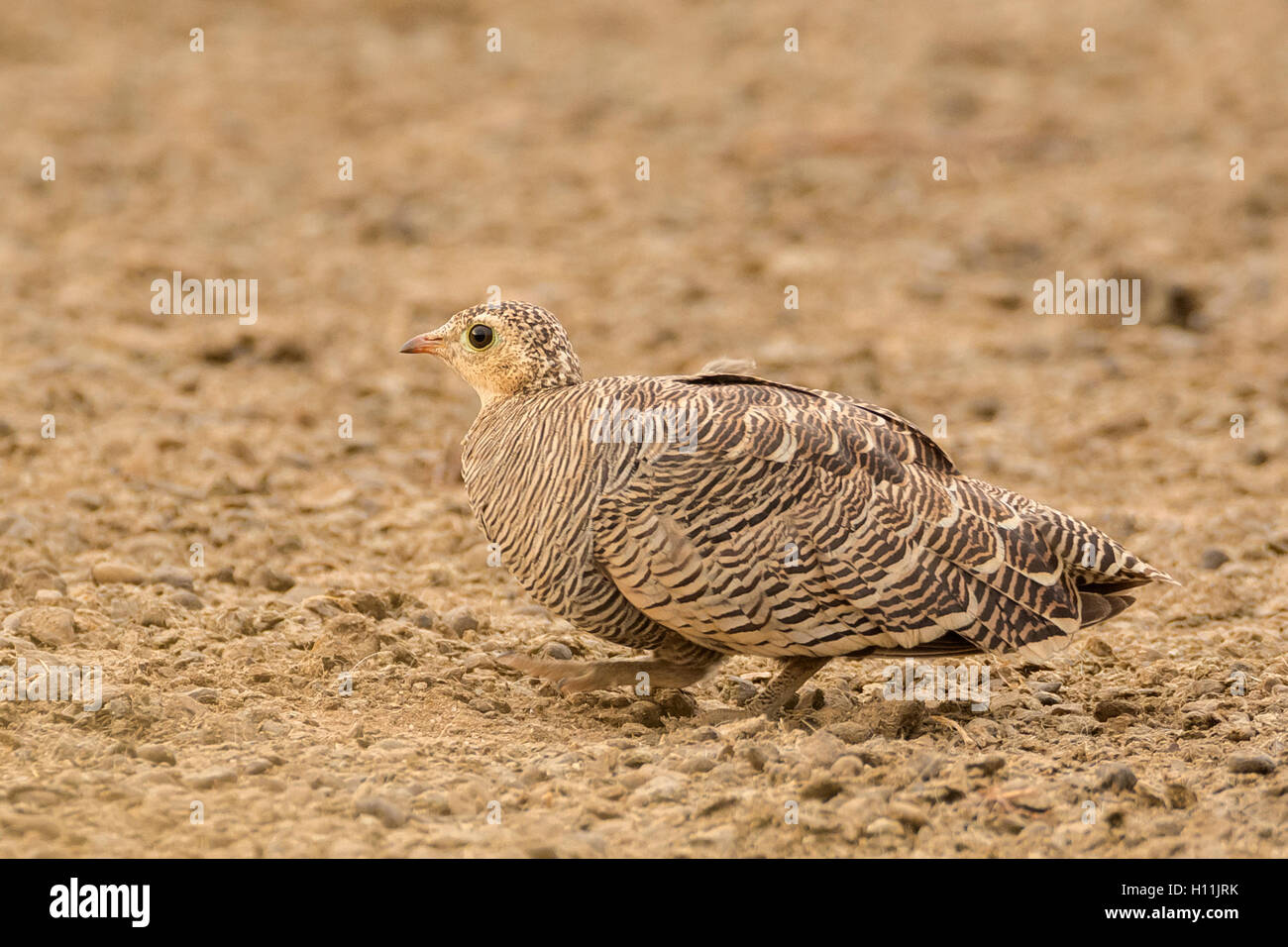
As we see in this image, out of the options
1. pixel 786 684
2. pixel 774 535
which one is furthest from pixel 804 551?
pixel 786 684

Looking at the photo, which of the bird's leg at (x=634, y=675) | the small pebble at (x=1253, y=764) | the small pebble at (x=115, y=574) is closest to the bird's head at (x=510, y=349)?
the bird's leg at (x=634, y=675)

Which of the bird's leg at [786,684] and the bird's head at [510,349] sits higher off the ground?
the bird's head at [510,349]

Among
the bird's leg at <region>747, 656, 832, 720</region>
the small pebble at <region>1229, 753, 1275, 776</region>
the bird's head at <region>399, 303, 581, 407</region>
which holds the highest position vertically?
the bird's head at <region>399, 303, 581, 407</region>

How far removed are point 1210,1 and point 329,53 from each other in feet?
37.2

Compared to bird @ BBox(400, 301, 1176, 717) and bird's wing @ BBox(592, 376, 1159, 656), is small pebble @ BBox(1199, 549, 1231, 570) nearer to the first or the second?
bird @ BBox(400, 301, 1176, 717)

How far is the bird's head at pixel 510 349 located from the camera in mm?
5941

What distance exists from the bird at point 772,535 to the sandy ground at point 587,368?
1.46 feet

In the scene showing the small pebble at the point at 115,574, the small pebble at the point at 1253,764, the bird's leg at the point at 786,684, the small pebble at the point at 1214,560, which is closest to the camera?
the small pebble at the point at 1253,764

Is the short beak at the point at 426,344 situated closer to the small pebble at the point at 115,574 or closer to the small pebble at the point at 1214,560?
the small pebble at the point at 115,574

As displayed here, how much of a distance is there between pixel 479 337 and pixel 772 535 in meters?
1.51

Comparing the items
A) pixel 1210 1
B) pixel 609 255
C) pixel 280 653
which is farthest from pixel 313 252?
pixel 1210 1

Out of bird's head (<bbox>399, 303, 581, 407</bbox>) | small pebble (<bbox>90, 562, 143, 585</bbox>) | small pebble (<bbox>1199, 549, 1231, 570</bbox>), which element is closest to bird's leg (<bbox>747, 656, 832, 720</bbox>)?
bird's head (<bbox>399, 303, 581, 407</bbox>)

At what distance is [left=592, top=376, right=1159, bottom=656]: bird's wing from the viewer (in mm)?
5297

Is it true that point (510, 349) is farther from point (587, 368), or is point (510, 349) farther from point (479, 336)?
point (587, 368)
